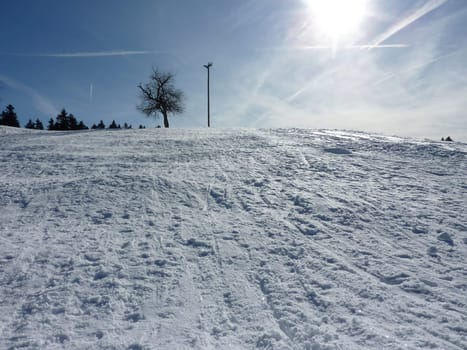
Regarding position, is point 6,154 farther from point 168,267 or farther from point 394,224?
point 394,224

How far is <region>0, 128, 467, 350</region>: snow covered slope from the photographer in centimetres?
325

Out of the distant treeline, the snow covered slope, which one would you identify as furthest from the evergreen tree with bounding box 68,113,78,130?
the snow covered slope

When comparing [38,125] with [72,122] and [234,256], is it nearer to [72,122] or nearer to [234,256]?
[72,122]

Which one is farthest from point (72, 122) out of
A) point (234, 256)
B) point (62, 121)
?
point (234, 256)

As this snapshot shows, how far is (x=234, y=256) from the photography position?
185 inches

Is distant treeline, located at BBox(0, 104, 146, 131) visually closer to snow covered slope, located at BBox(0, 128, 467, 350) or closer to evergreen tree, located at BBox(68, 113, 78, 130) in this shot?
evergreen tree, located at BBox(68, 113, 78, 130)

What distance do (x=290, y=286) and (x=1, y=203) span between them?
6.74 meters

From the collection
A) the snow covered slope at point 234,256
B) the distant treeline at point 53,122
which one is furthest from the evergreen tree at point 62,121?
the snow covered slope at point 234,256

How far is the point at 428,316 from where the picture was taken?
3412mm

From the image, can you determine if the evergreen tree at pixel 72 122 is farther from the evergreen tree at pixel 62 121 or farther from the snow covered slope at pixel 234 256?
the snow covered slope at pixel 234 256

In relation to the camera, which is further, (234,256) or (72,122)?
(72,122)

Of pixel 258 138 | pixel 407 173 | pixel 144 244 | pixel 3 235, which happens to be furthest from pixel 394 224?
pixel 258 138

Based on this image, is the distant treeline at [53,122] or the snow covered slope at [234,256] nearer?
the snow covered slope at [234,256]

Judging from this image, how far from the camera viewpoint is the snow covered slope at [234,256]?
3252 millimetres
